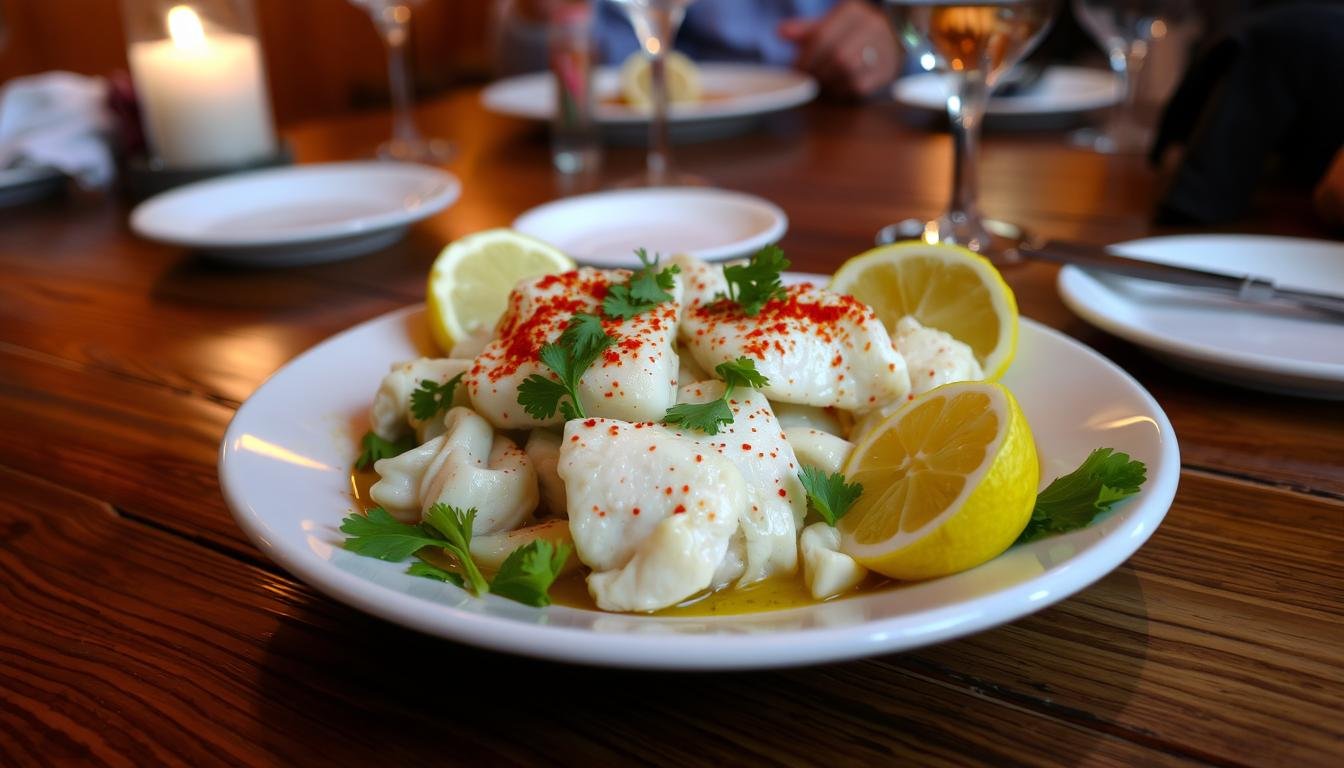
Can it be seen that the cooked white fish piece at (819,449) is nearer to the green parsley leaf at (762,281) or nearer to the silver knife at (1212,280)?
the green parsley leaf at (762,281)

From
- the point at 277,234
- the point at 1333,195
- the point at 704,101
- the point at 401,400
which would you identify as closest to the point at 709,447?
the point at 401,400

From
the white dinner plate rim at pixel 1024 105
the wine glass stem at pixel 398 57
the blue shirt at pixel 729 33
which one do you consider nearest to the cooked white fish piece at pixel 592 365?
the wine glass stem at pixel 398 57

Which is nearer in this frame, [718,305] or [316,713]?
[316,713]

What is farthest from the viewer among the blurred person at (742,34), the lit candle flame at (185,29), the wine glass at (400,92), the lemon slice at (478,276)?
the blurred person at (742,34)

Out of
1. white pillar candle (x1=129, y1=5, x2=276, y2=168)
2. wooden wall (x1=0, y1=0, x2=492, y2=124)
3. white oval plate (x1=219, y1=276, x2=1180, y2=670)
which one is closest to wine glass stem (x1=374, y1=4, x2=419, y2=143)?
white pillar candle (x1=129, y1=5, x2=276, y2=168)

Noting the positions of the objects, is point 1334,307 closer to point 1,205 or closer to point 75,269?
point 75,269

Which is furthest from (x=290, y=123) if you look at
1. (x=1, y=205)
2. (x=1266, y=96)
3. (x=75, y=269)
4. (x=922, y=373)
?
(x=922, y=373)

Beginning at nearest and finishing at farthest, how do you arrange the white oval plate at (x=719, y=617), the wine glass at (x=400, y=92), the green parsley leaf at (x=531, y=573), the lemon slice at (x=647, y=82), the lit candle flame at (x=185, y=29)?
1. the white oval plate at (x=719, y=617)
2. the green parsley leaf at (x=531, y=573)
3. the lit candle flame at (x=185, y=29)
4. the wine glass at (x=400, y=92)
5. the lemon slice at (x=647, y=82)

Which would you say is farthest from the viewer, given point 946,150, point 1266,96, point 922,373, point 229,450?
point 946,150
